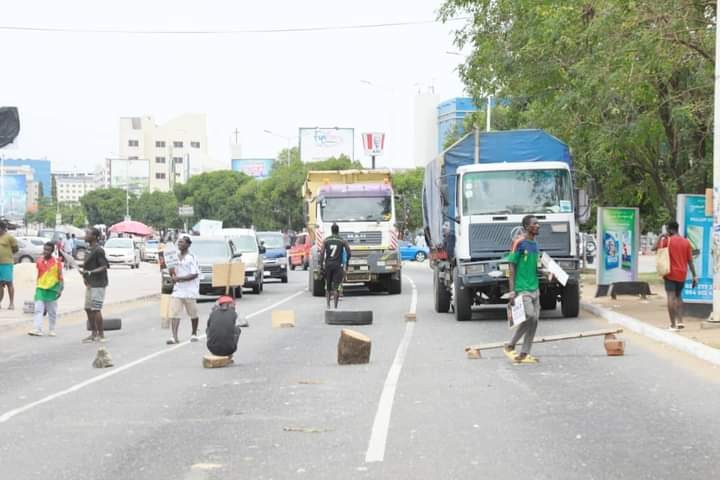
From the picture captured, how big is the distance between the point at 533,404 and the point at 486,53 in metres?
18.6

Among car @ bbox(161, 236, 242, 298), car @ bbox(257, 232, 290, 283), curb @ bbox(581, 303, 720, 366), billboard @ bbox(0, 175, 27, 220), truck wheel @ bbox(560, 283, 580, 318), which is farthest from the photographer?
billboard @ bbox(0, 175, 27, 220)

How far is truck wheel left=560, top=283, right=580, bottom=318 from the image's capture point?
75.4ft

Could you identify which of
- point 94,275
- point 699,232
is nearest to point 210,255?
point 94,275

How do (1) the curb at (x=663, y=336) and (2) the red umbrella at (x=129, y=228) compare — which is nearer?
(1) the curb at (x=663, y=336)

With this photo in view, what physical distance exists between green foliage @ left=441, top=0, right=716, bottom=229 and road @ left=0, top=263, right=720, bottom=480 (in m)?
5.91

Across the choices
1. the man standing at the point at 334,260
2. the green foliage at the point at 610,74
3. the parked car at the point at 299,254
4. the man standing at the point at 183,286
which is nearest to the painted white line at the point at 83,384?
the man standing at the point at 183,286

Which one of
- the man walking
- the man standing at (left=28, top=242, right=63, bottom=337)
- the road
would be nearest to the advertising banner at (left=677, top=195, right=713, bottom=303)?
the road

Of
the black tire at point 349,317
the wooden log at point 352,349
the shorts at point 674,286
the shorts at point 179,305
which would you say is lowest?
the black tire at point 349,317

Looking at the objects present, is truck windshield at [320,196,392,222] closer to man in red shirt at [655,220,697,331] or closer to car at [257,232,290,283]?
car at [257,232,290,283]

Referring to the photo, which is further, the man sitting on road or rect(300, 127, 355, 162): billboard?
rect(300, 127, 355, 162): billboard

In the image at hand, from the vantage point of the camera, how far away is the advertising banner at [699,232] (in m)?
20.9

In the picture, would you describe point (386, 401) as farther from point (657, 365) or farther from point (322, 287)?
point (322, 287)

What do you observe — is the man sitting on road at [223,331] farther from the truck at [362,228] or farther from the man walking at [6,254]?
the truck at [362,228]

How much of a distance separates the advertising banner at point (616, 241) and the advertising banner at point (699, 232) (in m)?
5.98
